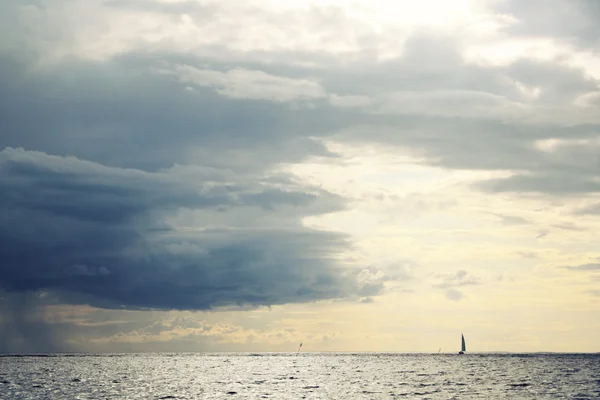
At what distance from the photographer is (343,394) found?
464ft

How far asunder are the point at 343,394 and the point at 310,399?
43.7 ft

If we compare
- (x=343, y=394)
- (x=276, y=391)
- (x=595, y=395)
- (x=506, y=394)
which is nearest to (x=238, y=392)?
(x=276, y=391)

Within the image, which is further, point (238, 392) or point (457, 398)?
point (238, 392)

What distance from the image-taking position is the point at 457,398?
418ft

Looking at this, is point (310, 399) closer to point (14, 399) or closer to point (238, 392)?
point (238, 392)

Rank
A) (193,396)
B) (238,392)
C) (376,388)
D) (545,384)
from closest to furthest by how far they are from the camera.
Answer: (193,396), (238,392), (376,388), (545,384)

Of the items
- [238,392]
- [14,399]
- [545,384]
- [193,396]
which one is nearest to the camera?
[14,399]

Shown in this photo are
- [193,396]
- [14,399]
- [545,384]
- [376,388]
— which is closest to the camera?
[14,399]

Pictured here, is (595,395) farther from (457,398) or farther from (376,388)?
(376,388)

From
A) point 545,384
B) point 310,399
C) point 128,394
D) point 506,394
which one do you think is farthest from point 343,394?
Answer: point 545,384

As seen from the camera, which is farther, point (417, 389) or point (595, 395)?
point (417, 389)

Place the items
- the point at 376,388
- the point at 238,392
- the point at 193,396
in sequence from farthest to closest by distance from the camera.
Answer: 1. the point at 376,388
2. the point at 238,392
3. the point at 193,396

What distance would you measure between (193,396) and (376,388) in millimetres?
43024

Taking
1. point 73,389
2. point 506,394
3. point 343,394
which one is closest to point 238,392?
point 343,394
